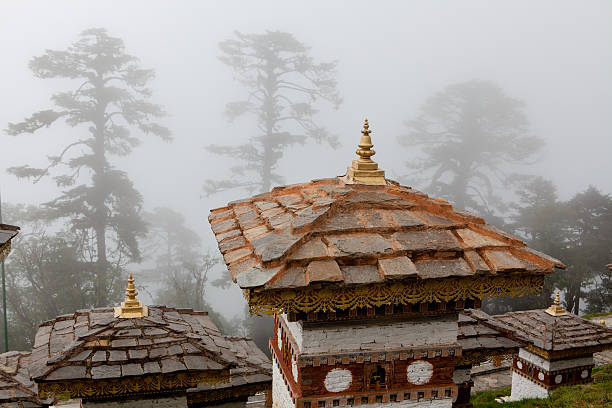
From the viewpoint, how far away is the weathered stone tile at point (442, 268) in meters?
3.24

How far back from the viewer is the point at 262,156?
81.0 ft

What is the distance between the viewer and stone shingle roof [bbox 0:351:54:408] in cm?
584

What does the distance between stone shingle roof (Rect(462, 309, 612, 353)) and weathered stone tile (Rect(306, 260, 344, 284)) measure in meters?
6.26

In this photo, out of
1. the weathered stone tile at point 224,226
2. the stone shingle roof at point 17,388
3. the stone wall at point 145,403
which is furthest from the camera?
the stone shingle roof at point 17,388

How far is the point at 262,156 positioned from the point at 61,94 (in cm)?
878

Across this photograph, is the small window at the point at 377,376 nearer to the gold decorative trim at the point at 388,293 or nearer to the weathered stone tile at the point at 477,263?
the gold decorative trim at the point at 388,293

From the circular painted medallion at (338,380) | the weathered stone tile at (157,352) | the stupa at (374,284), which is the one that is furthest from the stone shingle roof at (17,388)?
the circular painted medallion at (338,380)

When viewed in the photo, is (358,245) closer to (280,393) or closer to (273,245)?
(273,245)

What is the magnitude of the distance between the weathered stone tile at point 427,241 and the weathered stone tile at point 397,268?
0.34 feet

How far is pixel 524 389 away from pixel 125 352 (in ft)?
23.8

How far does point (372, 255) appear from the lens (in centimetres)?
325

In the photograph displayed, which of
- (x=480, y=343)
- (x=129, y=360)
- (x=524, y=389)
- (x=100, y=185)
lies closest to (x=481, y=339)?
(x=480, y=343)

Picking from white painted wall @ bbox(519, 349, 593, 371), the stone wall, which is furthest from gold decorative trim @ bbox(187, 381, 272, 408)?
white painted wall @ bbox(519, 349, 593, 371)

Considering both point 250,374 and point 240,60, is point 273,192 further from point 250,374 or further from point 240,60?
point 240,60
